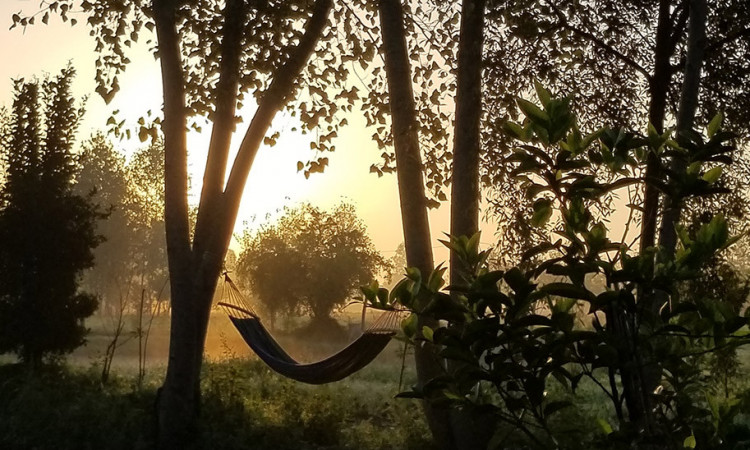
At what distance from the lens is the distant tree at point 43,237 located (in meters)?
12.3

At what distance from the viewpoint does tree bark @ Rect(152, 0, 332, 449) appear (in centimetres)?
747

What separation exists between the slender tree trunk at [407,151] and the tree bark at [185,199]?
5.13 ft

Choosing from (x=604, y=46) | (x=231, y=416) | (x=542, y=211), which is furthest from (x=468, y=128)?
(x=231, y=416)

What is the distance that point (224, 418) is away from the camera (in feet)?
27.1

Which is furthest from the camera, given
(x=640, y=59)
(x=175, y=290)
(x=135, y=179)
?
(x=135, y=179)

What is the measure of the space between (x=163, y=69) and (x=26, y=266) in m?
6.32

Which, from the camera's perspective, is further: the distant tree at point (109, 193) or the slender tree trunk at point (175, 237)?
the distant tree at point (109, 193)

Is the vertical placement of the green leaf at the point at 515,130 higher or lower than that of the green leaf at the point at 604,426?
higher

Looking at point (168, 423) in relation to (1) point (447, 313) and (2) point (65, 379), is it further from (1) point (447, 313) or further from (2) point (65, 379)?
(1) point (447, 313)

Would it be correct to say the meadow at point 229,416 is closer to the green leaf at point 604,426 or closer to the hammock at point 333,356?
the hammock at point 333,356

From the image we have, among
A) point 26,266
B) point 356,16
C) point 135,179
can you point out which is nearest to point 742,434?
point 356,16

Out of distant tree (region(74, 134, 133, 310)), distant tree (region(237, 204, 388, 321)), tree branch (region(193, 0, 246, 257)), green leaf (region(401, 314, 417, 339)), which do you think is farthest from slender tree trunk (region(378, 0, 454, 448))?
distant tree (region(74, 134, 133, 310))

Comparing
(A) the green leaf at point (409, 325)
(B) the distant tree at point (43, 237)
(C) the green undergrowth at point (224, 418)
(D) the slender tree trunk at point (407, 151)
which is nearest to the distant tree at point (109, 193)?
(B) the distant tree at point (43, 237)

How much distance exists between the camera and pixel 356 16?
8352 mm
